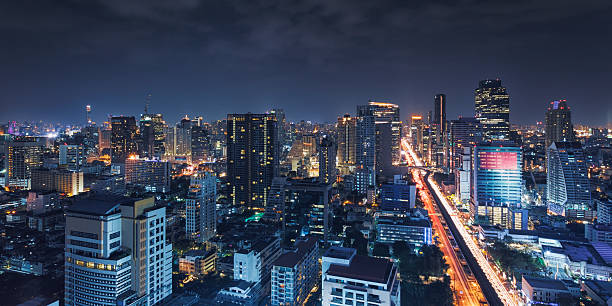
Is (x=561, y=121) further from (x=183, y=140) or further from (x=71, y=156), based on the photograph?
(x=71, y=156)

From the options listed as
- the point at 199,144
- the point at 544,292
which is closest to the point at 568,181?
the point at 544,292

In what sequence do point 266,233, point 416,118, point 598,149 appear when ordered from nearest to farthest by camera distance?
1. point 266,233
2. point 598,149
3. point 416,118

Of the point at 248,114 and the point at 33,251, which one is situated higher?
the point at 248,114

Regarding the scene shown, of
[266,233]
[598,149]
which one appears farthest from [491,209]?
[598,149]

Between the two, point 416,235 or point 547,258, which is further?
point 416,235

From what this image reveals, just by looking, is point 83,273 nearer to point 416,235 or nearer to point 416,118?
point 416,235

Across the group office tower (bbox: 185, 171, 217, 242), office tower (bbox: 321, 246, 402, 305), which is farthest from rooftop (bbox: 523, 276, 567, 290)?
office tower (bbox: 185, 171, 217, 242)
